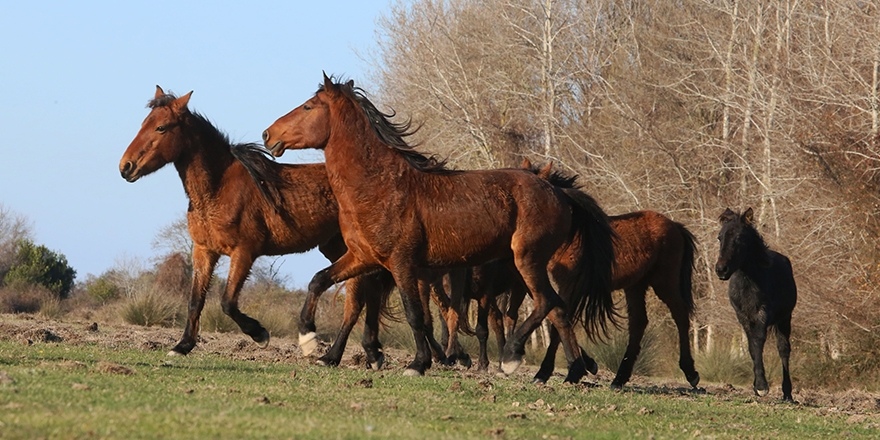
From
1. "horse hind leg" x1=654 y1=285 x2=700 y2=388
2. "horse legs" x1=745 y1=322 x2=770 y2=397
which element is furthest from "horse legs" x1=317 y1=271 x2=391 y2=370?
"horse legs" x1=745 y1=322 x2=770 y2=397

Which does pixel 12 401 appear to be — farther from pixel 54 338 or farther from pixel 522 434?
pixel 54 338

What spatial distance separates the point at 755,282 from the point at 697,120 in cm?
1698

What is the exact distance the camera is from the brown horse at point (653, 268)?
12.2 meters

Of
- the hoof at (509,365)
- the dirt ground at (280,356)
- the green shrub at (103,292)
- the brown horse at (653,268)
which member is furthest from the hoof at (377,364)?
the green shrub at (103,292)

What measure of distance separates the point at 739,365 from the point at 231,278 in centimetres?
1076

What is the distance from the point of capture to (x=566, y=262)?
11.4m

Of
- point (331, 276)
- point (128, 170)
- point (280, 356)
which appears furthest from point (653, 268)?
point (128, 170)

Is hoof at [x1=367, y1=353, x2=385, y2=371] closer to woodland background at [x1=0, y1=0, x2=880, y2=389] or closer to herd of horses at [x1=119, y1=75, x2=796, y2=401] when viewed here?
herd of horses at [x1=119, y1=75, x2=796, y2=401]

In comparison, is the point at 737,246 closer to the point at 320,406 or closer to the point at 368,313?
the point at 368,313

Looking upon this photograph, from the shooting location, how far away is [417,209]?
9.80 metres

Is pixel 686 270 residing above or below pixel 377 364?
above

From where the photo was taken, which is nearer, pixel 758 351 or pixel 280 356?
pixel 758 351

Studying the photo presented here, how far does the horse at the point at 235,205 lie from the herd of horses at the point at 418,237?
1cm

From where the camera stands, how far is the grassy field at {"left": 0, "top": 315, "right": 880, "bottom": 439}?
18.1 ft
